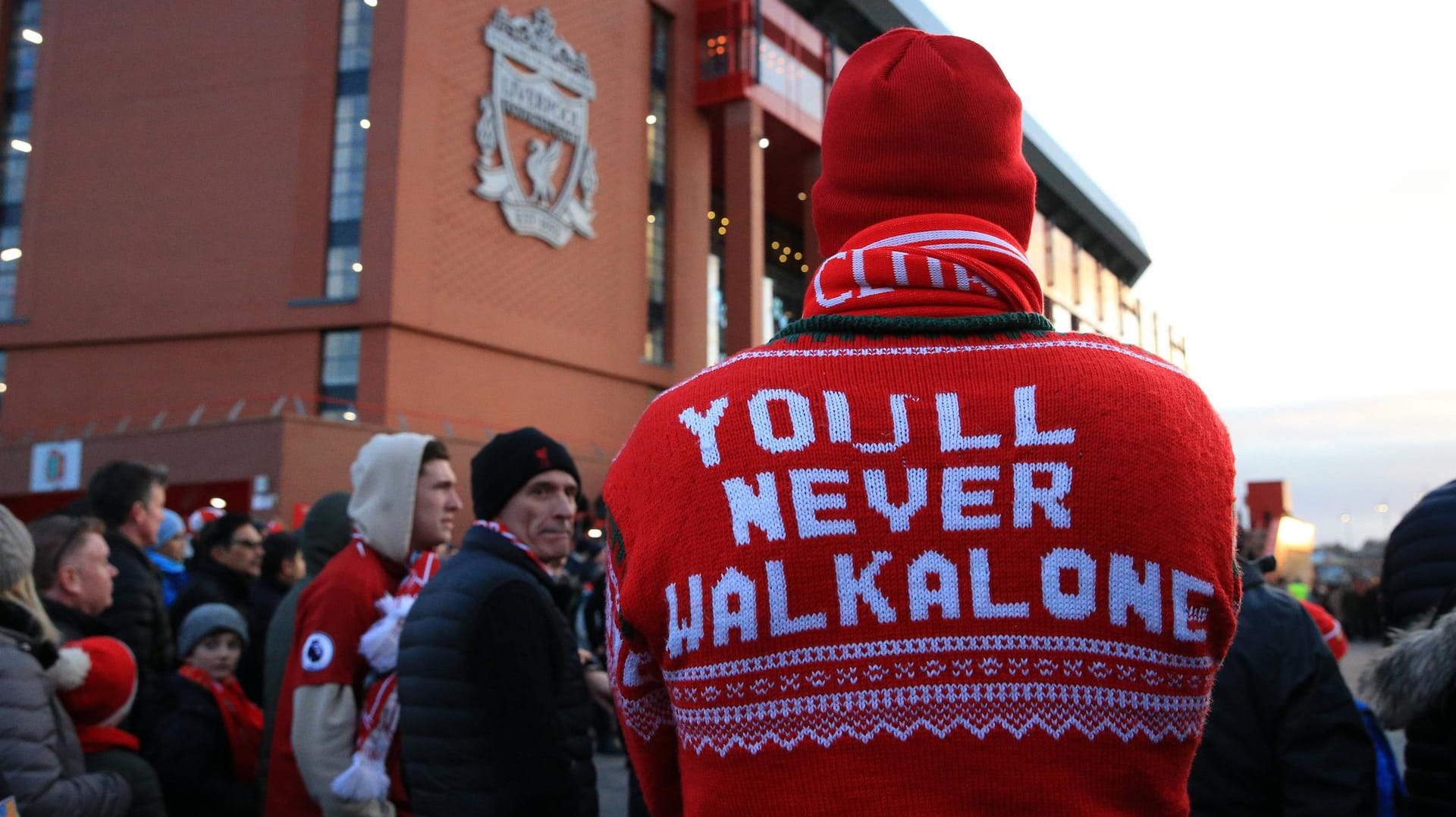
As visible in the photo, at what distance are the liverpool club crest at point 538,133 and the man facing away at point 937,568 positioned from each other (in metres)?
24.6

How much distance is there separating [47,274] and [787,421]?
96.7 ft

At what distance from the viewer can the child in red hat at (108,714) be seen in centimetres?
313

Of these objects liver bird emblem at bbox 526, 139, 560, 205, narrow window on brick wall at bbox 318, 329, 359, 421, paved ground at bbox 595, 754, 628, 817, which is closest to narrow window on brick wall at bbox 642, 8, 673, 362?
liver bird emblem at bbox 526, 139, 560, 205

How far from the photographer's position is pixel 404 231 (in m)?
23.3

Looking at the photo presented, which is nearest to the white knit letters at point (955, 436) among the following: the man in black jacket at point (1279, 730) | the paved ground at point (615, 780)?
the man in black jacket at point (1279, 730)

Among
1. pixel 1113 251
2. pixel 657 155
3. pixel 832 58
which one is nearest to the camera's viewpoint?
pixel 657 155

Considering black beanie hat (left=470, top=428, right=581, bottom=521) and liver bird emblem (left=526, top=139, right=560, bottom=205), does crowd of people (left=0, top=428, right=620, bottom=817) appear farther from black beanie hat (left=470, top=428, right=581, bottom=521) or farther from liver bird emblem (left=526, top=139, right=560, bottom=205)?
liver bird emblem (left=526, top=139, right=560, bottom=205)

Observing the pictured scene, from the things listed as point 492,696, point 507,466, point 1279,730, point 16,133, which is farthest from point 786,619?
point 16,133

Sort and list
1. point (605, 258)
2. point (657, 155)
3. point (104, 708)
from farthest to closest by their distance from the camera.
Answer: point (657, 155), point (605, 258), point (104, 708)

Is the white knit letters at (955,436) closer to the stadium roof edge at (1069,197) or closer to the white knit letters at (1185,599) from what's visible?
the white knit letters at (1185,599)

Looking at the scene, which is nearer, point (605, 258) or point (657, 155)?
point (605, 258)

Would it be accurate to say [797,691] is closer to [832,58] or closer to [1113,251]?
[832,58]

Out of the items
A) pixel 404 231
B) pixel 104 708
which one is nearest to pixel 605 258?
pixel 404 231

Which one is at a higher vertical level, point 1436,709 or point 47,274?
point 47,274
